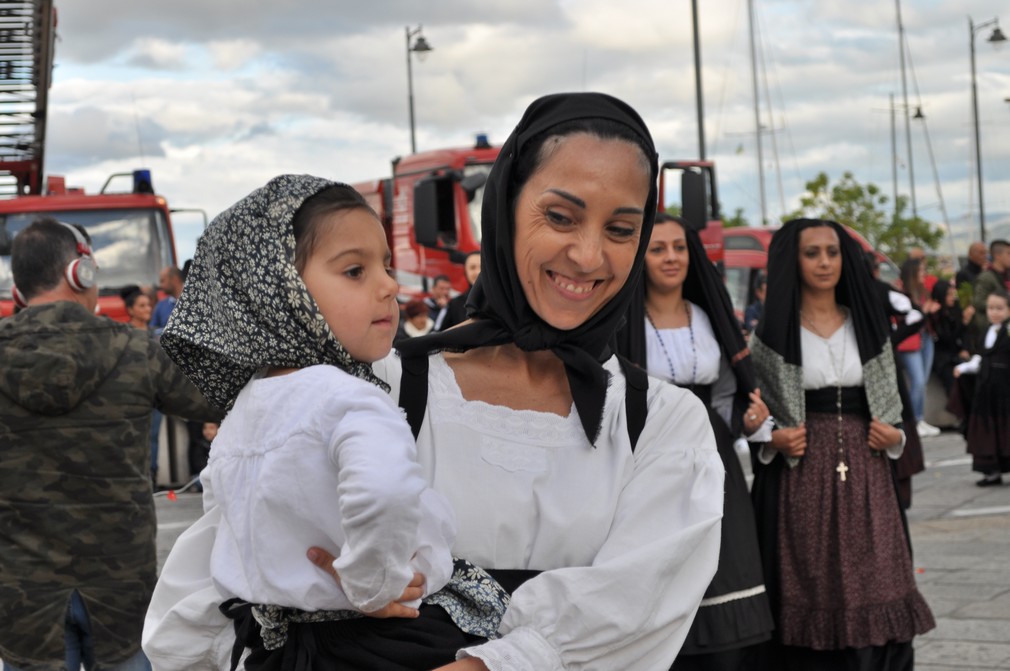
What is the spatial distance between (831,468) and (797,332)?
635mm

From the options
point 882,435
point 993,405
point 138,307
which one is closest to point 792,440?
point 882,435

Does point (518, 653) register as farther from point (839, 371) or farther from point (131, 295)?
point (131, 295)

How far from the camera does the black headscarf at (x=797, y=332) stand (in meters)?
6.14

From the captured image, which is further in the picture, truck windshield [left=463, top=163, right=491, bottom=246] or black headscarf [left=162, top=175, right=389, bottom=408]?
truck windshield [left=463, top=163, right=491, bottom=246]

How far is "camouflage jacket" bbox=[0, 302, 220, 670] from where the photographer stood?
184 inches

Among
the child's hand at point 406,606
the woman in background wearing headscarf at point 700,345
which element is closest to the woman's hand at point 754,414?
the woman in background wearing headscarf at point 700,345

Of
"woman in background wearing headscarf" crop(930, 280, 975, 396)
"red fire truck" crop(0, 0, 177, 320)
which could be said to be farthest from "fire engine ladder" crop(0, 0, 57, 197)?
"woman in background wearing headscarf" crop(930, 280, 975, 396)

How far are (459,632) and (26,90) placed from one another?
1819 centimetres

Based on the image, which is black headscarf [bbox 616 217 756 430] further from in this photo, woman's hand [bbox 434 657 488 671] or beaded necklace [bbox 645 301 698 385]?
woman's hand [bbox 434 657 488 671]

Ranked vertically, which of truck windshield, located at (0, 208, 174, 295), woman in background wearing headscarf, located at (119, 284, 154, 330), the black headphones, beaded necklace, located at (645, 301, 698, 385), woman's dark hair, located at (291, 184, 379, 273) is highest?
truck windshield, located at (0, 208, 174, 295)

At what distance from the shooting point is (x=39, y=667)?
4.66m

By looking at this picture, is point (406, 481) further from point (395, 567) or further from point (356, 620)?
point (356, 620)

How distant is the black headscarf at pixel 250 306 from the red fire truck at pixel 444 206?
12.2 m

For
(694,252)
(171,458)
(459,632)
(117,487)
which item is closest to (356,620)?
(459,632)
